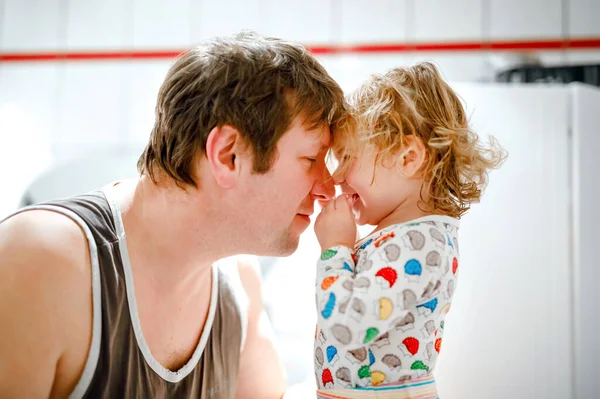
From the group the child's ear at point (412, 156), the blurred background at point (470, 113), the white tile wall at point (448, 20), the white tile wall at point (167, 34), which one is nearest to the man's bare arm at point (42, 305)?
the child's ear at point (412, 156)

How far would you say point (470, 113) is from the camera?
1.84m

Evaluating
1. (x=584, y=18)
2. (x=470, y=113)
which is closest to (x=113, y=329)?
(x=470, y=113)

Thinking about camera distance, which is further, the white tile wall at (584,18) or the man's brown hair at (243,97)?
the white tile wall at (584,18)

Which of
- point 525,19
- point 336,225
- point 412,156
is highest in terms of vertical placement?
point 525,19

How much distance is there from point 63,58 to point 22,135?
1.38 ft

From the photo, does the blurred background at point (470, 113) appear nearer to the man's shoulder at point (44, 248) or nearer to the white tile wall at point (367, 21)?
the white tile wall at point (367, 21)

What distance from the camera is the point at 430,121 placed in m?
1.13

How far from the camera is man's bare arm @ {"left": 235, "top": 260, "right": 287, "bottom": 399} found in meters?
1.45

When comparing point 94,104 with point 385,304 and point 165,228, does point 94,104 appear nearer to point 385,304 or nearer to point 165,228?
point 165,228

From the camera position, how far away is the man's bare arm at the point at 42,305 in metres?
0.98

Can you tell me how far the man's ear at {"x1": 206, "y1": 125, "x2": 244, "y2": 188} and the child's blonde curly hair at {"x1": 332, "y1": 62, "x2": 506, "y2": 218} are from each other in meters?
0.19

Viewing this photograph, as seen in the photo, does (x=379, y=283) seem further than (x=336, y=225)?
No

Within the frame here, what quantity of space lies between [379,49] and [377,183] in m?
1.78

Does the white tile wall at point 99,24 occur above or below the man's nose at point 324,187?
above
